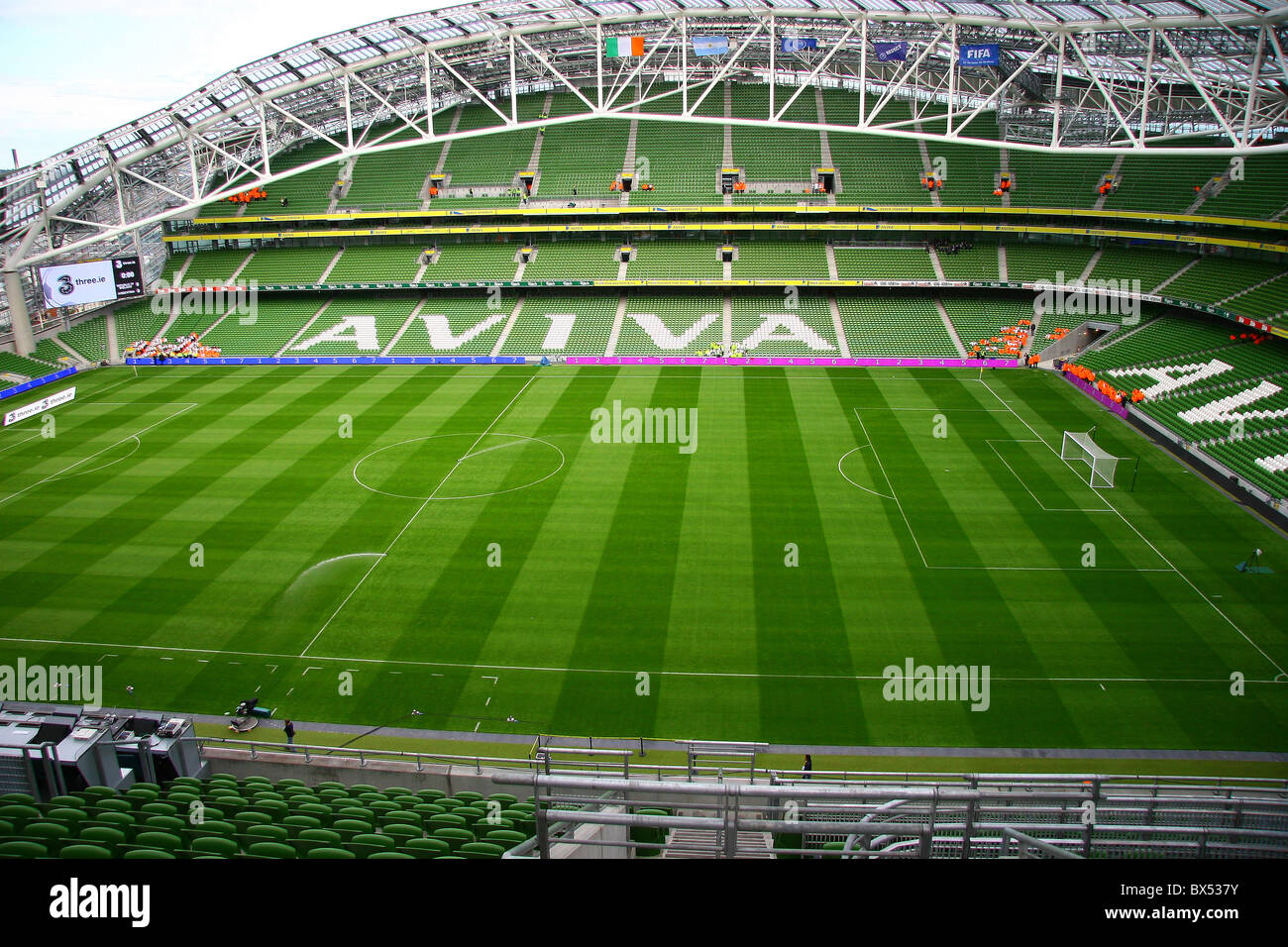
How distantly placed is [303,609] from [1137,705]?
69.4 feet

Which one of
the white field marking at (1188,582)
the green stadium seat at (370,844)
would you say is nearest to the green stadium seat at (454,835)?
the green stadium seat at (370,844)

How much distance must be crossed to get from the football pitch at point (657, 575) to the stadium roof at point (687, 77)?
1191cm

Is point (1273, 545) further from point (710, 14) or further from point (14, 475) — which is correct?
point (14, 475)

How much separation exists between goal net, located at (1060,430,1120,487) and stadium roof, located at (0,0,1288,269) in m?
10.6

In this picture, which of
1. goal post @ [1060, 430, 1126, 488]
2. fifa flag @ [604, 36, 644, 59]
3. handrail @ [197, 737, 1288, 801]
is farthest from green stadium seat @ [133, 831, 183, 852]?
fifa flag @ [604, 36, 644, 59]

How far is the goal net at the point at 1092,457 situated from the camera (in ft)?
96.0

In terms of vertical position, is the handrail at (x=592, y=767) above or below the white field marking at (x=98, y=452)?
below

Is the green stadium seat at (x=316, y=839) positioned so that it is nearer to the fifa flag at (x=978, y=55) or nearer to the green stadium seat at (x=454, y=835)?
the green stadium seat at (x=454, y=835)

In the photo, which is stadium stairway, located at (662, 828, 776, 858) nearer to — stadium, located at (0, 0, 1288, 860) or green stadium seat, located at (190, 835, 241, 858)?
stadium, located at (0, 0, 1288, 860)

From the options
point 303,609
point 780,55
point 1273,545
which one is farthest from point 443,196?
point 1273,545

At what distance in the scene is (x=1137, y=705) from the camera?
18062mm

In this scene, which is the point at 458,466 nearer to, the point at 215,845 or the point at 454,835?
the point at 454,835

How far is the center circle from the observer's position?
29.8m

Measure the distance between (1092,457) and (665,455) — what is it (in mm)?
16321
